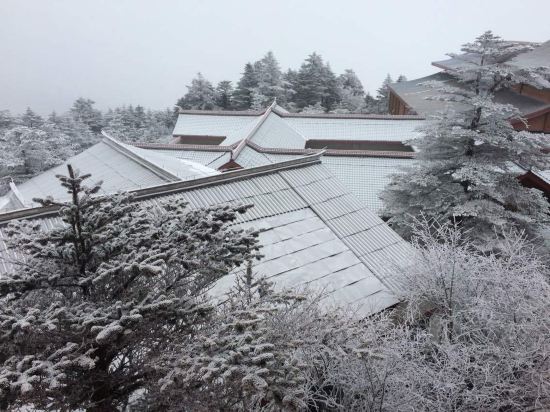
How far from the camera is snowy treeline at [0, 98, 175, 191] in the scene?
2334 cm

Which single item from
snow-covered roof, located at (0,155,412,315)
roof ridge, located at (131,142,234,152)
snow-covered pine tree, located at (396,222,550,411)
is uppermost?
roof ridge, located at (131,142,234,152)

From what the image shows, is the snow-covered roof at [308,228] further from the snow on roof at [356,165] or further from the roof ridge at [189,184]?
the snow on roof at [356,165]

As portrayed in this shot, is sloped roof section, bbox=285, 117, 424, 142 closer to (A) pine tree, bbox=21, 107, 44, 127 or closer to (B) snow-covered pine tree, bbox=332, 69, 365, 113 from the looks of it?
(B) snow-covered pine tree, bbox=332, 69, 365, 113

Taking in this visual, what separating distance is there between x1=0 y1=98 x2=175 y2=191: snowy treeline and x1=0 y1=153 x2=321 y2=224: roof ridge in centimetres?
1884

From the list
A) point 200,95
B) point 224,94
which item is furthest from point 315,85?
point 200,95

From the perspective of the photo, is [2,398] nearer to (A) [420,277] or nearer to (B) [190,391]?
(B) [190,391]

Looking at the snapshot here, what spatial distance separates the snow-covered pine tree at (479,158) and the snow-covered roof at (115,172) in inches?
237

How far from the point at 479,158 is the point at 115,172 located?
34.5 feet

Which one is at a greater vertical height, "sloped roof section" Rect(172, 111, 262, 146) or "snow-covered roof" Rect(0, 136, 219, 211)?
"sloped roof section" Rect(172, 111, 262, 146)

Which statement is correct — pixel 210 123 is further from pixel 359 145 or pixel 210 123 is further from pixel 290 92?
pixel 290 92

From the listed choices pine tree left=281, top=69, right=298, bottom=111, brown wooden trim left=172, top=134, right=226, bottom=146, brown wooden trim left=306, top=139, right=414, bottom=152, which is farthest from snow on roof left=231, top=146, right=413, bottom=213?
pine tree left=281, top=69, right=298, bottom=111

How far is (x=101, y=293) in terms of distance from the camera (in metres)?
3.74

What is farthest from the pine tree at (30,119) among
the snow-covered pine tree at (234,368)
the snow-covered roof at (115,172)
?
the snow-covered pine tree at (234,368)

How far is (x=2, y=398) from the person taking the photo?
2791 millimetres
